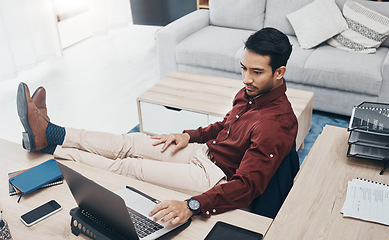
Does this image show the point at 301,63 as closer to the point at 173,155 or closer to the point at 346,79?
the point at 346,79

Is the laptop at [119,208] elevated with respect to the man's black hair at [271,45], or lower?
lower

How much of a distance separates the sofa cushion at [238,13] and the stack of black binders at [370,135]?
2.28m

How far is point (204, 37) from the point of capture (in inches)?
147

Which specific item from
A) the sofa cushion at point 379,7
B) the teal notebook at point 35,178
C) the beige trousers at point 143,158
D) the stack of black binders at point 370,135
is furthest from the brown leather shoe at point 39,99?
the sofa cushion at point 379,7

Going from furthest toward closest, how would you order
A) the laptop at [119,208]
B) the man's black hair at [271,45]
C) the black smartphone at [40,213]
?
the man's black hair at [271,45]
the black smartphone at [40,213]
the laptop at [119,208]

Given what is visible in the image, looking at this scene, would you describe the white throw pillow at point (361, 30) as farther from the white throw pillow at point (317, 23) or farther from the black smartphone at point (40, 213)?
the black smartphone at point (40, 213)

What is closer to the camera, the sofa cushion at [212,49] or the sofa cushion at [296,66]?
the sofa cushion at [296,66]

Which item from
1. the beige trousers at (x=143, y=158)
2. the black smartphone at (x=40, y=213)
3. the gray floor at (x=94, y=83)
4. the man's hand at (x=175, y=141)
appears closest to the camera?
the black smartphone at (x=40, y=213)

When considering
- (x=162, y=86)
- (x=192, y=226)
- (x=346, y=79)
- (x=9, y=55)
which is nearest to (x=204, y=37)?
(x=162, y=86)

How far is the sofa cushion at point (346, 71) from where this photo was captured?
2.98 meters

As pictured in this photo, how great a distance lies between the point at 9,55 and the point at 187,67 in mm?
1767

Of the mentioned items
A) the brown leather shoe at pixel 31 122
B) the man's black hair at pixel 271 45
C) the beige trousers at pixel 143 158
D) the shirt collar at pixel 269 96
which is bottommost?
the beige trousers at pixel 143 158

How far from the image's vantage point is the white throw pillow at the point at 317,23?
3363 millimetres

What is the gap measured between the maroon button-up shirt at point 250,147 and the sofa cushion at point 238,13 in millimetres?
2039
